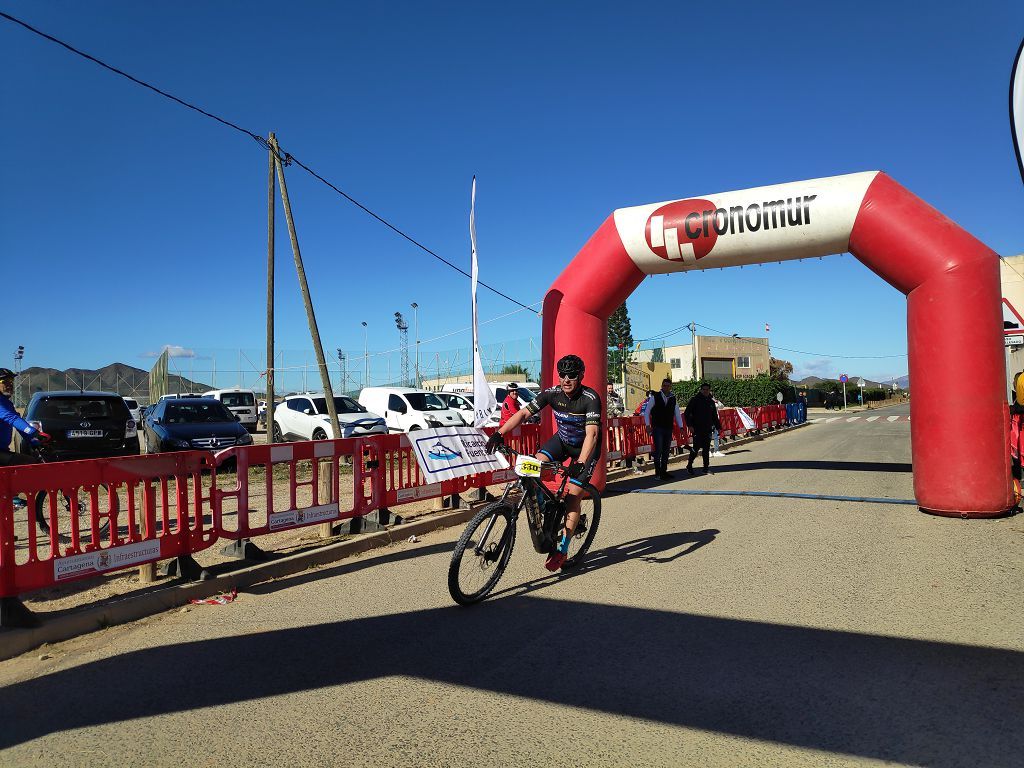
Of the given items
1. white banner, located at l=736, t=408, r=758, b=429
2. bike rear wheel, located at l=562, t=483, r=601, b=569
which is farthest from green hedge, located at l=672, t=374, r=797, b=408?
bike rear wheel, located at l=562, t=483, r=601, b=569

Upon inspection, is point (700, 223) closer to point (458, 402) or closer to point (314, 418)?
point (314, 418)

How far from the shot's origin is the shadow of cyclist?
5730 mm

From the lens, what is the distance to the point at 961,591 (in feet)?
17.1

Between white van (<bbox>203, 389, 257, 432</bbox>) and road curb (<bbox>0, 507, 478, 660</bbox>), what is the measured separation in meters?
24.0

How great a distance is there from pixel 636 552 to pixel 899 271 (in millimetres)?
5123

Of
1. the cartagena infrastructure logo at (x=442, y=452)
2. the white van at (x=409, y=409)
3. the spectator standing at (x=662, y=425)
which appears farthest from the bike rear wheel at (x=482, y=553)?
the white van at (x=409, y=409)

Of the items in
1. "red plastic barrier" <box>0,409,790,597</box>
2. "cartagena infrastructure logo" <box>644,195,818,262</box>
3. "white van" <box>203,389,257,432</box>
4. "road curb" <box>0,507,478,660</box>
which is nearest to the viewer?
"road curb" <box>0,507,478,660</box>

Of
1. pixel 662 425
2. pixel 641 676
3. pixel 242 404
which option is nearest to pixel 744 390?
pixel 242 404

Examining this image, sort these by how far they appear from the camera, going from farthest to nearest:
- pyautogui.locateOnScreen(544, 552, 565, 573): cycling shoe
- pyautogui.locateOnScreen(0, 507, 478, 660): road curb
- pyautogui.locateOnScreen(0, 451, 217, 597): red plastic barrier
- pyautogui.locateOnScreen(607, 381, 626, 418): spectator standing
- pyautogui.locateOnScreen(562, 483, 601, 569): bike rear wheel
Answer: pyautogui.locateOnScreen(607, 381, 626, 418): spectator standing → pyautogui.locateOnScreen(562, 483, 601, 569): bike rear wheel → pyautogui.locateOnScreen(544, 552, 565, 573): cycling shoe → pyautogui.locateOnScreen(0, 451, 217, 597): red plastic barrier → pyautogui.locateOnScreen(0, 507, 478, 660): road curb

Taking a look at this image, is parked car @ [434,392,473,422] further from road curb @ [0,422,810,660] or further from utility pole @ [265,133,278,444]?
road curb @ [0,422,810,660]

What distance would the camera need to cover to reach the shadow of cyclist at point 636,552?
226 inches

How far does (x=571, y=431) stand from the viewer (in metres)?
6.00

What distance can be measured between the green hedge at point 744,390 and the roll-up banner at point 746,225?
1670 inches

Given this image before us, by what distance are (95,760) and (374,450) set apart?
16.5ft
